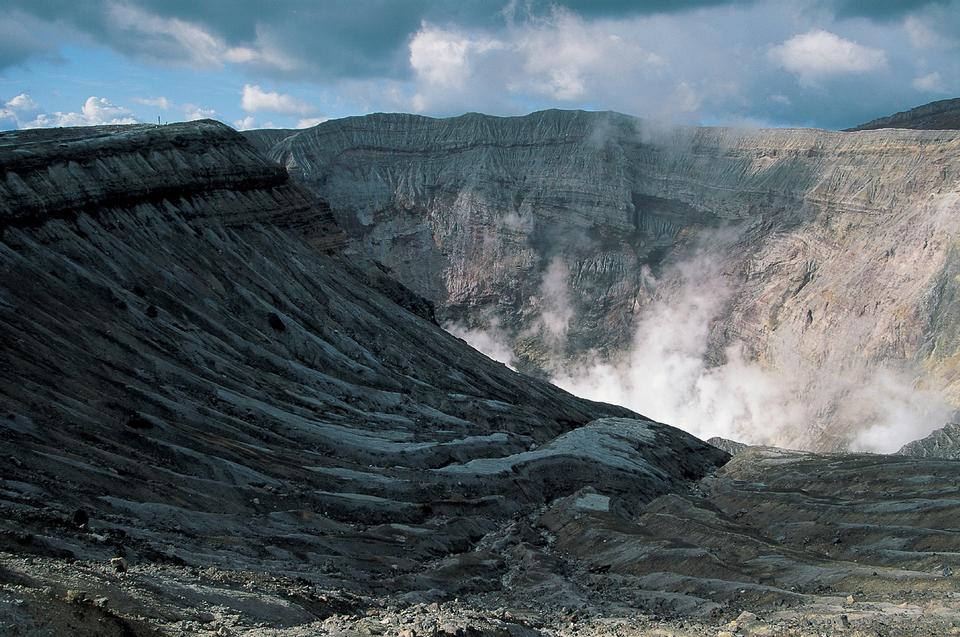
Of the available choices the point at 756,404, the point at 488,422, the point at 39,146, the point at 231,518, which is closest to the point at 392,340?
the point at 488,422

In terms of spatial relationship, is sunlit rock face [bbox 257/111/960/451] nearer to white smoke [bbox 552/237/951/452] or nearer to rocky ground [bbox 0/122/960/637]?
white smoke [bbox 552/237/951/452]

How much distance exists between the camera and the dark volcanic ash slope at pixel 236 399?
36.7 meters

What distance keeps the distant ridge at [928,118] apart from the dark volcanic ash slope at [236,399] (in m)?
99.5

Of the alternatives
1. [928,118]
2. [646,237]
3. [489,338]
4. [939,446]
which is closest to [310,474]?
[939,446]

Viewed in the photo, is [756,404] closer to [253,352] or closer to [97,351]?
[253,352]

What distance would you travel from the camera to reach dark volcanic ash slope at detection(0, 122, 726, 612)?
36688 millimetres

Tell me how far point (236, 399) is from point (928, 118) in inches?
5955

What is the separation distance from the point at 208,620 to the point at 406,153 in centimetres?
14071

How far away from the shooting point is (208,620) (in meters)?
21.1

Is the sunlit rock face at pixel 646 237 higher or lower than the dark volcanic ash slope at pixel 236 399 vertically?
higher

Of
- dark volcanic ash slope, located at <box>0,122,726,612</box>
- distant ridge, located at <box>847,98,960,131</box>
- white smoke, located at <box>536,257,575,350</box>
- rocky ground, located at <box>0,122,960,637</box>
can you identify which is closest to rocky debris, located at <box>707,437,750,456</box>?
dark volcanic ash slope, located at <box>0,122,726,612</box>

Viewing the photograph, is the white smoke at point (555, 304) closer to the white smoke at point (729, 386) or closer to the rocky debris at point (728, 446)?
the white smoke at point (729, 386)

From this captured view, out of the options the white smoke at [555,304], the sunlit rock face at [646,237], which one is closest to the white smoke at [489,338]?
the sunlit rock face at [646,237]

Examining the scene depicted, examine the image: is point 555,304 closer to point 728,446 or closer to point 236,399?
point 728,446
